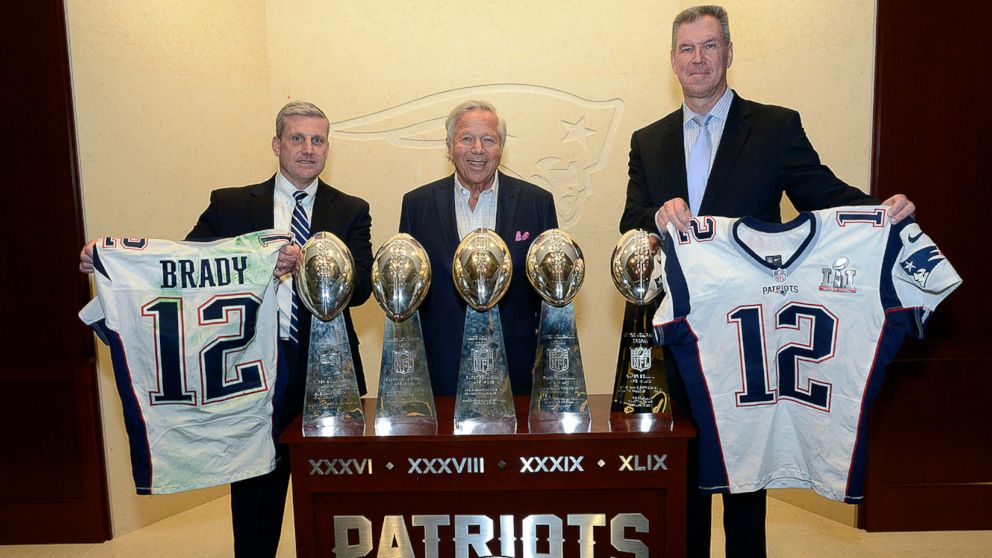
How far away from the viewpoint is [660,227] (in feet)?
6.41

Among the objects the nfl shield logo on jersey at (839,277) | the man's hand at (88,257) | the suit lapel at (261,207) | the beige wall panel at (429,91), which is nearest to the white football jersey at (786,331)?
the nfl shield logo on jersey at (839,277)

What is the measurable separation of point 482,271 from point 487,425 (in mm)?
400

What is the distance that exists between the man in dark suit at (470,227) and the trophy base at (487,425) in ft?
1.91

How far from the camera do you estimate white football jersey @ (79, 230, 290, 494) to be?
1.95 m

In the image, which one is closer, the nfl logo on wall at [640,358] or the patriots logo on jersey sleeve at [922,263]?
the patriots logo on jersey sleeve at [922,263]

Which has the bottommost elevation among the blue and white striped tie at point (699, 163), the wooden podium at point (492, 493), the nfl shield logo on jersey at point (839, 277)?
the wooden podium at point (492, 493)

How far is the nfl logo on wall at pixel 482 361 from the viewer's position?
6.28 ft

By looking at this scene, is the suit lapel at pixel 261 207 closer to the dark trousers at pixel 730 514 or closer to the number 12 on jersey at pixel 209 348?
the number 12 on jersey at pixel 209 348

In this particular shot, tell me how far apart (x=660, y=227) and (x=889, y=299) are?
59cm

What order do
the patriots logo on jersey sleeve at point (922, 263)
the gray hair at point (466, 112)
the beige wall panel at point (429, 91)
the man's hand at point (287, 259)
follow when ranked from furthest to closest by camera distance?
the beige wall panel at point (429, 91) → the gray hair at point (466, 112) → the man's hand at point (287, 259) → the patriots logo on jersey sleeve at point (922, 263)

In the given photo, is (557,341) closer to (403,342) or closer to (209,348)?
(403,342)

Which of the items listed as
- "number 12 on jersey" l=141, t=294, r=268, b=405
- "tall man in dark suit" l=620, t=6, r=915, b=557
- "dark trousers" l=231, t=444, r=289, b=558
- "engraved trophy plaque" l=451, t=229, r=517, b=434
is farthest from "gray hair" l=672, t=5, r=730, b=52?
"dark trousers" l=231, t=444, r=289, b=558

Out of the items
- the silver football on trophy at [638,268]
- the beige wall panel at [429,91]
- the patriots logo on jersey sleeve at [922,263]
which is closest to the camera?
the patriots logo on jersey sleeve at [922,263]

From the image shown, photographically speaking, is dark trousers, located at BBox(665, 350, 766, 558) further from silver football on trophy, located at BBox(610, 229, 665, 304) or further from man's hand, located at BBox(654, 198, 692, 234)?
man's hand, located at BBox(654, 198, 692, 234)
